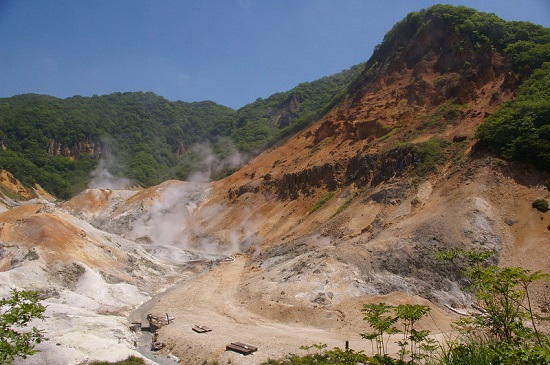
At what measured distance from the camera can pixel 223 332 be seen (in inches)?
920

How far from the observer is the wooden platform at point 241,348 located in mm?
19750

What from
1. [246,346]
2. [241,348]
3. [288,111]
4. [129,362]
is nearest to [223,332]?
[246,346]

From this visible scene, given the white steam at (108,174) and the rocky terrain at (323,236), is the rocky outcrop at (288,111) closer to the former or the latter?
the white steam at (108,174)

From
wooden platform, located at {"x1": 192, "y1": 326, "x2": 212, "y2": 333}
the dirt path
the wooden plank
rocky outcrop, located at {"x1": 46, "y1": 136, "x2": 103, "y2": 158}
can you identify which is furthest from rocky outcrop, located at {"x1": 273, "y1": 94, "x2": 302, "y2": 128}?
the wooden plank

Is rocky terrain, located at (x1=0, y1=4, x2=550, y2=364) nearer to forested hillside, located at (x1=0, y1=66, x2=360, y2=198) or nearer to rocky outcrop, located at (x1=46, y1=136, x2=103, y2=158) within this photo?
forested hillside, located at (x1=0, y1=66, x2=360, y2=198)

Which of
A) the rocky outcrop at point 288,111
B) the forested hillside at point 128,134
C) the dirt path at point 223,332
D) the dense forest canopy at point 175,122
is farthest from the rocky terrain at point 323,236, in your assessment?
the rocky outcrop at point 288,111

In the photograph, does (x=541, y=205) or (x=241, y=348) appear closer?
(x=241, y=348)

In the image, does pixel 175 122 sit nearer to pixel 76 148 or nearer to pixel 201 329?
pixel 76 148

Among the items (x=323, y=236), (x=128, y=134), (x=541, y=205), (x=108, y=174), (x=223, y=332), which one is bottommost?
(x=223, y=332)

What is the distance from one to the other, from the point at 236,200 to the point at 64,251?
31.5m

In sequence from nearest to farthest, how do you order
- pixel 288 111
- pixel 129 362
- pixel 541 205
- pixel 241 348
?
1. pixel 129 362
2. pixel 241 348
3. pixel 541 205
4. pixel 288 111

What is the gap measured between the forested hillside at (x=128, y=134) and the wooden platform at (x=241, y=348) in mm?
72296

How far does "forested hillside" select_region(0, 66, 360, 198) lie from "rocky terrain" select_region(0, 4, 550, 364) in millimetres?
35243

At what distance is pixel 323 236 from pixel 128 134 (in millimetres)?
128843
